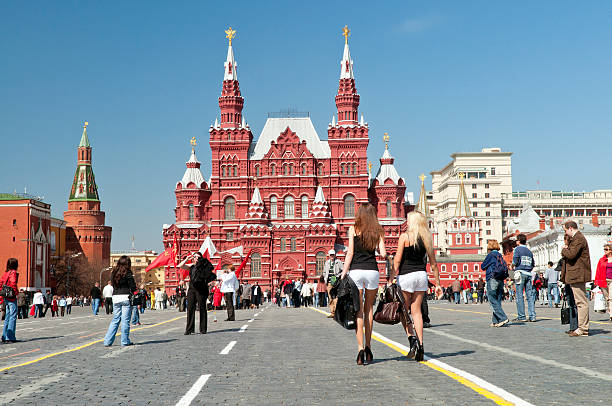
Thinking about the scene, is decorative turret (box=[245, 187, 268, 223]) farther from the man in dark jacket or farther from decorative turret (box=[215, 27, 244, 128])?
the man in dark jacket

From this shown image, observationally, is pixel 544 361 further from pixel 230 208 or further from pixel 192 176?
pixel 192 176

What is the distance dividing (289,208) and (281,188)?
262 centimetres

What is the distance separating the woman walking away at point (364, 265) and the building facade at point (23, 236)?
279 feet

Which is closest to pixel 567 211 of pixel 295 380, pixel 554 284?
pixel 554 284

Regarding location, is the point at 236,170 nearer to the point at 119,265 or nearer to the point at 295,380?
the point at 119,265

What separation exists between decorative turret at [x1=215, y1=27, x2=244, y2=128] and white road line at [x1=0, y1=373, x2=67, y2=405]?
81490mm

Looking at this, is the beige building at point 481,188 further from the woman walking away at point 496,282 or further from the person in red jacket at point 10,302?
the person in red jacket at point 10,302

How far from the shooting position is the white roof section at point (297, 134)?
91.1m

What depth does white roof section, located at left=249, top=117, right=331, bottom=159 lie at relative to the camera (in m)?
91.1

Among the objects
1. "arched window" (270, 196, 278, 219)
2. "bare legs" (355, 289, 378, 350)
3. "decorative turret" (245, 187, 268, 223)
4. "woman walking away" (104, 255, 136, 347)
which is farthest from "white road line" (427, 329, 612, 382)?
"arched window" (270, 196, 278, 219)

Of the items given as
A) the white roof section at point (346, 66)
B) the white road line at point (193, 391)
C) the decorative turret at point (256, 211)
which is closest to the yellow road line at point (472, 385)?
the white road line at point (193, 391)

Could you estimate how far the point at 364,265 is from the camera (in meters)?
9.59

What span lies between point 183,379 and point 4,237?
90.0 m

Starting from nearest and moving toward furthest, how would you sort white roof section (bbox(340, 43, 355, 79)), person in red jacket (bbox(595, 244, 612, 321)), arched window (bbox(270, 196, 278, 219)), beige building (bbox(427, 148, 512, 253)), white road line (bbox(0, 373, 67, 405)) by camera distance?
white road line (bbox(0, 373, 67, 405)) → person in red jacket (bbox(595, 244, 612, 321)) → arched window (bbox(270, 196, 278, 219)) → white roof section (bbox(340, 43, 355, 79)) → beige building (bbox(427, 148, 512, 253))
